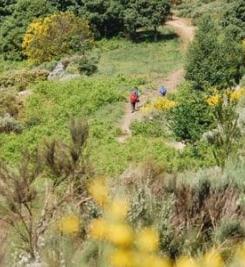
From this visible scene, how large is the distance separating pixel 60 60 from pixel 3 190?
3051 centimetres

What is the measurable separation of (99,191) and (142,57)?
3227cm

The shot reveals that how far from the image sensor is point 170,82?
32.4 m

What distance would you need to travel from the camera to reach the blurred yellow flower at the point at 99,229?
17.5 ft

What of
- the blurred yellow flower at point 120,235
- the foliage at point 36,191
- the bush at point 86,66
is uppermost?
the blurred yellow flower at point 120,235

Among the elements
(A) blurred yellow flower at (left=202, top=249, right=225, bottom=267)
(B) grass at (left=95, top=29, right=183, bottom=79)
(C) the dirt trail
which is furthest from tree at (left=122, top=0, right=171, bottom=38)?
(A) blurred yellow flower at (left=202, top=249, right=225, bottom=267)

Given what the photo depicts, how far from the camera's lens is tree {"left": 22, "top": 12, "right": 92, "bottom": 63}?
3851 centimetres

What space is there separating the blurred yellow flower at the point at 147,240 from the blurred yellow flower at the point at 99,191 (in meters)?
0.93

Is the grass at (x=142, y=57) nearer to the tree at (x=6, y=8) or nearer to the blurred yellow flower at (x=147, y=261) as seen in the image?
the tree at (x=6, y=8)

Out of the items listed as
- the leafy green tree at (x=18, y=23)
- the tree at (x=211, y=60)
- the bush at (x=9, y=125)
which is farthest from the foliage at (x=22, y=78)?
the bush at (x=9, y=125)

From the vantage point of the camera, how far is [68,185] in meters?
8.30

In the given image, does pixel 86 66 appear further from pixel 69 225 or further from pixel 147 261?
pixel 147 261

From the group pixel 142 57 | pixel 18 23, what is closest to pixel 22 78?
pixel 142 57

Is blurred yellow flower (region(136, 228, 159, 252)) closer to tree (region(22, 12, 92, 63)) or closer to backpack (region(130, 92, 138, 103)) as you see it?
backpack (region(130, 92, 138, 103))

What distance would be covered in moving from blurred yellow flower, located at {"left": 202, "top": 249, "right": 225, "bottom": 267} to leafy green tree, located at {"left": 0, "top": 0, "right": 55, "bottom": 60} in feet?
123
